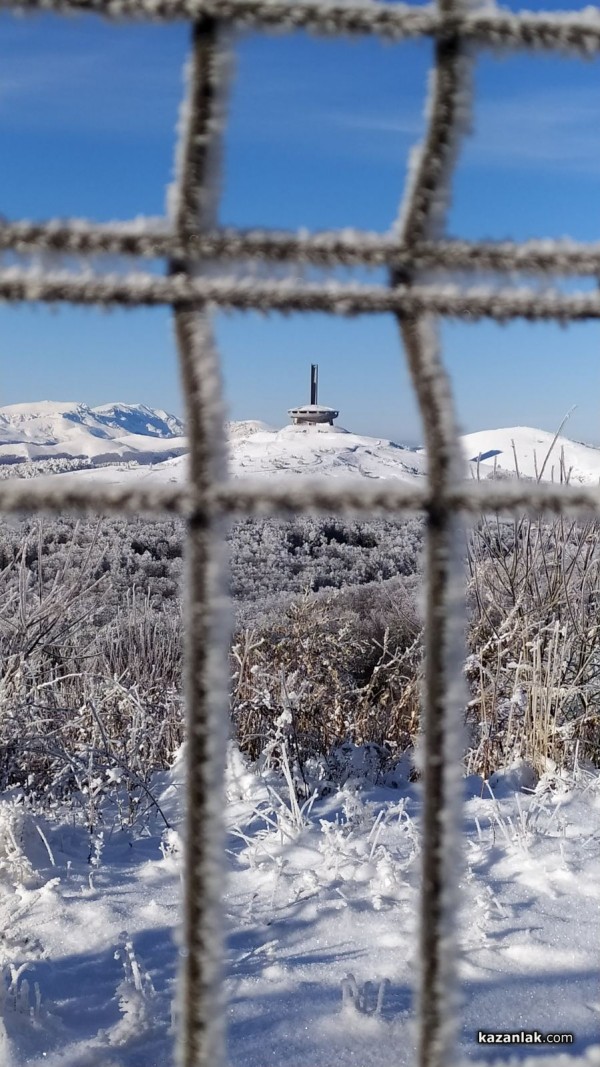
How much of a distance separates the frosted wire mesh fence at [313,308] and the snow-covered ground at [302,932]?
2.26 ft

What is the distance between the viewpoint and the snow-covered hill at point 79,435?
16.6 meters

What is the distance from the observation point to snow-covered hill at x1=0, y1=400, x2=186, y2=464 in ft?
54.5

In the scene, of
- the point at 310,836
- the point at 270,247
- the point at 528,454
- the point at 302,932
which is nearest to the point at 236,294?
the point at 270,247

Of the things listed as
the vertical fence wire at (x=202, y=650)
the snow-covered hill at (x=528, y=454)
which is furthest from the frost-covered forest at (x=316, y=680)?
the vertical fence wire at (x=202, y=650)

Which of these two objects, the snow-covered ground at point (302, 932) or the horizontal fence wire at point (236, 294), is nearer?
the horizontal fence wire at point (236, 294)

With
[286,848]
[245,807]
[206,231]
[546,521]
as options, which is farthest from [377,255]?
[546,521]

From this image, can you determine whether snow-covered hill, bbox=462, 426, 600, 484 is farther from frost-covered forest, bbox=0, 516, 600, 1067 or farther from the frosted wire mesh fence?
the frosted wire mesh fence

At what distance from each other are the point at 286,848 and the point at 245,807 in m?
0.30

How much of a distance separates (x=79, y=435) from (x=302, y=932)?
32809 millimetres

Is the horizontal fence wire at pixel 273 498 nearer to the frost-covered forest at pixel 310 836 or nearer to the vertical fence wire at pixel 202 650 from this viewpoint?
the vertical fence wire at pixel 202 650

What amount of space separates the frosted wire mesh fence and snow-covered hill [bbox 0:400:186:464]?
7.94m

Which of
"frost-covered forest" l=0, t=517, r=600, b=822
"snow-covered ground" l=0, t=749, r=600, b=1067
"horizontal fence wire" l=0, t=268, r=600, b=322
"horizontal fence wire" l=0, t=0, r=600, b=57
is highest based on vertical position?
"horizontal fence wire" l=0, t=0, r=600, b=57

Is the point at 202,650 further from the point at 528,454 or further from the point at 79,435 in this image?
the point at 79,435

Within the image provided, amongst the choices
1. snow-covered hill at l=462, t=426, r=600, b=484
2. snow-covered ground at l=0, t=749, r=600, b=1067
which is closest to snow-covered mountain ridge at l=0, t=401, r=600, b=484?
snow-covered hill at l=462, t=426, r=600, b=484
